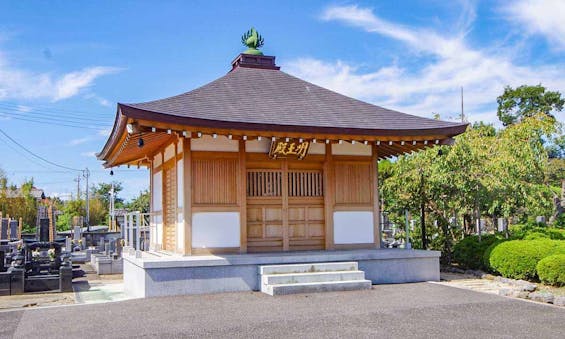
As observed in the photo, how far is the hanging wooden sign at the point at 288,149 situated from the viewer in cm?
1054

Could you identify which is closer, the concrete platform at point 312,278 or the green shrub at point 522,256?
the concrete platform at point 312,278

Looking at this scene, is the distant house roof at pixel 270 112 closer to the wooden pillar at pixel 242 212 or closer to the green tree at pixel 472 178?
the green tree at pixel 472 178

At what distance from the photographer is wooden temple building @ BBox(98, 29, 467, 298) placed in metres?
9.95

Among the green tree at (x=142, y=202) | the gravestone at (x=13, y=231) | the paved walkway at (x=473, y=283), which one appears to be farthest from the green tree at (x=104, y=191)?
the paved walkway at (x=473, y=283)

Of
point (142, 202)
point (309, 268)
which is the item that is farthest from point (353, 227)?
point (142, 202)

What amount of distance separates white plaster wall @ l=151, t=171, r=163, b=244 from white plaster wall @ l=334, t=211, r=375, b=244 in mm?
4350

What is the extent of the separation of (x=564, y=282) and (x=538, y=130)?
6.58m

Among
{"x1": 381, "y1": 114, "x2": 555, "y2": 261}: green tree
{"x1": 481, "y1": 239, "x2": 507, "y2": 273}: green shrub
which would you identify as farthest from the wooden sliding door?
{"x1": 481, "y1": 239, "x2": 507, "y2": 273}: green shrub

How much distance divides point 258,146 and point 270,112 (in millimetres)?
773

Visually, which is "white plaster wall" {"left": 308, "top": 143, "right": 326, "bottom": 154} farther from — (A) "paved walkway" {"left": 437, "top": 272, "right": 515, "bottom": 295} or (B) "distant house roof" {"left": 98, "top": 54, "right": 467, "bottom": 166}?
(A) "paved walkway" {"left": 437, "top": 272, "right": 515, "bottom": 295}

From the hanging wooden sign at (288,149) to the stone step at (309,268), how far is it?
2.36m

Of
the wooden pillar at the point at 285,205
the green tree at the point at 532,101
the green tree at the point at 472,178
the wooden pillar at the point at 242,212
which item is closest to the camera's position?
the wooden pillar at the point at 242,212

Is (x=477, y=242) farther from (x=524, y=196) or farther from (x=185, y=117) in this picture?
(x=185, y=117)

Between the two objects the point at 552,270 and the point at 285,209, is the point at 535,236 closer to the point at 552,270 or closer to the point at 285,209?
the point at 552,270
